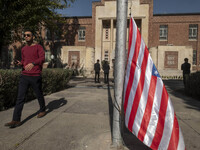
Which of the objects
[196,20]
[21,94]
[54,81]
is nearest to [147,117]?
[21,94]

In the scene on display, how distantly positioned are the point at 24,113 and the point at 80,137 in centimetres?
206

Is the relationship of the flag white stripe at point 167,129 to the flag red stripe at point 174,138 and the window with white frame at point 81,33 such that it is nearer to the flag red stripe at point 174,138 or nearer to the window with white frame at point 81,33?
the flag red stripe at point 174,138

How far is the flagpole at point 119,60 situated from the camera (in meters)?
2.19

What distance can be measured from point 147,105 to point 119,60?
773 millimetres

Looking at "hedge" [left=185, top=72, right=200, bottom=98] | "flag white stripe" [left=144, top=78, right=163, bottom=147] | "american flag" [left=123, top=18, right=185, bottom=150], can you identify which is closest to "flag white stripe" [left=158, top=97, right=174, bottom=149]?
"american flag" [left=123, top=18, right=185, bottom=150]

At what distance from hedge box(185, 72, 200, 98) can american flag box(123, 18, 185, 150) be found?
5.45 meters

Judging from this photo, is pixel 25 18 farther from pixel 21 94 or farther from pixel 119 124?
pixel 119 124

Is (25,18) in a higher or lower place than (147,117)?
higher

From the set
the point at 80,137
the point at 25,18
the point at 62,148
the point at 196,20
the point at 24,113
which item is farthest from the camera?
the point at 196,20

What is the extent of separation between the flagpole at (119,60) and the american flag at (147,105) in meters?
0.14

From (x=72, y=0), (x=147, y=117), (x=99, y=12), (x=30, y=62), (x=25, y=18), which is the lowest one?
(x=147, y=117)

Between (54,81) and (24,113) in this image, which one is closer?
(24,113)

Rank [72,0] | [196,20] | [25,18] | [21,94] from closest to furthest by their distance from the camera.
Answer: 1. [21,94]
2. [25,18]
3. [72,0]
4. [196,20]

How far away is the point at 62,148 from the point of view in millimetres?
2273
